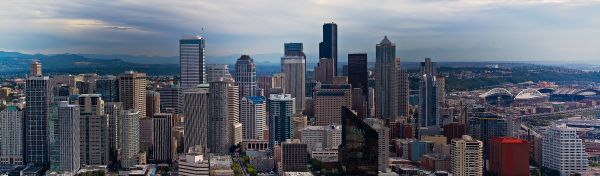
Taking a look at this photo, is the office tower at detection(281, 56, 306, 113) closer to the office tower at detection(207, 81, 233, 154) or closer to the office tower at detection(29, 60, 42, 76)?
the office tower at detection(207, 81, 233, 154)

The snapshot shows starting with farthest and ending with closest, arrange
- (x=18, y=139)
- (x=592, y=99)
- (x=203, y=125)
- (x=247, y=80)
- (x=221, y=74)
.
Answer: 1. (x=247, y=80)
2. (x=221, y=74)
3. (x=203, y=125)
4. (x=18, y=139)
5. (x=592, y=99)

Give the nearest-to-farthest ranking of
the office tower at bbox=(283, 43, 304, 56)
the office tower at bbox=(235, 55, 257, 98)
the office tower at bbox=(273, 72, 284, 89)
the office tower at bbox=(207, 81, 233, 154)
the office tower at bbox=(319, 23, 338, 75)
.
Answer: the office tower at bbox=(207, 81, 233, 154) < the office tower at bbox=(283, 43, 304, 56) < the office tower at bbox=(235, 55, 257, 98) < the office tower at bbox=(319, 23, 338, 75) < the office tower at bbox=(273, 72, 284, 89)

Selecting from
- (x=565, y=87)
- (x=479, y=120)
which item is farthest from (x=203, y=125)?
(x=565, y=87)

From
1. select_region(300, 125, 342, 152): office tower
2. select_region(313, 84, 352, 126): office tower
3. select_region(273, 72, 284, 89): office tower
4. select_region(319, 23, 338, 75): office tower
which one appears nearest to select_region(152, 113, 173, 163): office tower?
select_region(300, 125, 342, 152): office tower

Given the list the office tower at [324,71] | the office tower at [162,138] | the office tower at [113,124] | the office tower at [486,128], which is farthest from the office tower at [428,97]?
the office tower at [113,124]

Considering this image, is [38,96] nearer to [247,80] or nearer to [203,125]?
[203,125]
